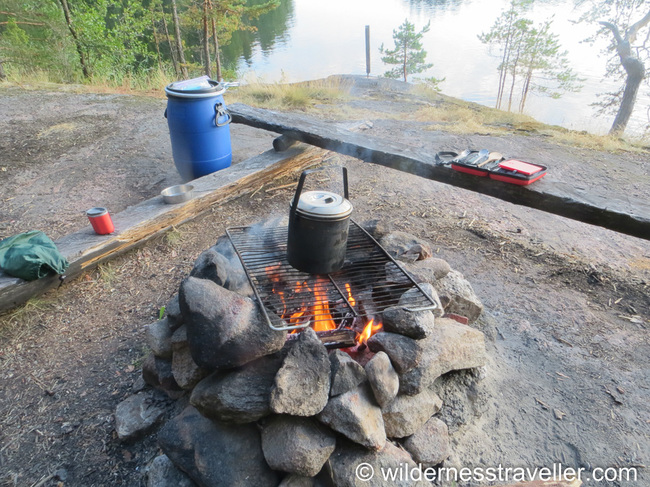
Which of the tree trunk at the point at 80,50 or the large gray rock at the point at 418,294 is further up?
the tree trunk at the point at 80,50

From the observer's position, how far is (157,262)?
336cm

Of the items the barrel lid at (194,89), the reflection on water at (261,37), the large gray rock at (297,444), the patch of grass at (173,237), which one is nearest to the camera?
the large gray rock at (297,444)

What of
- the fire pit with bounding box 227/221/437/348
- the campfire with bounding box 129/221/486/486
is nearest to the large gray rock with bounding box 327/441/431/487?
the campfire with bounding box 129/221/486/486

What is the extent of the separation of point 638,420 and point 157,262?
11.5 feet

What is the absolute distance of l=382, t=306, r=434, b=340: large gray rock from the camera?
1.84m

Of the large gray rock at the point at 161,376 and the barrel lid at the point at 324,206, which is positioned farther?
the large gray rock at the point at 161,376

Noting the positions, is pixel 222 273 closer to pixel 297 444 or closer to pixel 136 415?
pixel 136 415

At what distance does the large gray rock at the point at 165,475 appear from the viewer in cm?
168

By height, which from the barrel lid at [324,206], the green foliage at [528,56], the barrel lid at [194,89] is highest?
the barrel lid at [194,89]

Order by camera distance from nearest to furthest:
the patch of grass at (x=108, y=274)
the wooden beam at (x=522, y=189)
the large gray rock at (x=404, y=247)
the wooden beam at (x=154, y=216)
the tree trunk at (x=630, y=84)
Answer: the wooden beam at (x=522, y=189) → the large gray rock at (x=404, y=247) → the wooden beam at (x=154, y=216) → the patch of grass at (x=108, y=274) → the tree trunk at (x=630, y=84)

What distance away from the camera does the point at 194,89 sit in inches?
158

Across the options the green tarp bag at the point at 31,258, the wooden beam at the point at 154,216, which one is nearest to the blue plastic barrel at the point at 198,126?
the wooden beam at the point at 154,216

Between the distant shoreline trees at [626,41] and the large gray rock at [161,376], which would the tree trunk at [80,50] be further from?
the distant shoreline trees at [626,41]

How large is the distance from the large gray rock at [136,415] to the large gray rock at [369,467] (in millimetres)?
980
